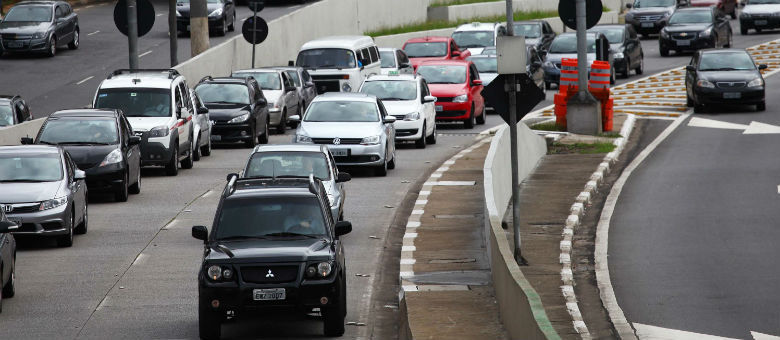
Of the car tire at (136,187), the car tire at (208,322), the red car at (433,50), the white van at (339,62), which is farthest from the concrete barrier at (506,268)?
the red car at (433,50)

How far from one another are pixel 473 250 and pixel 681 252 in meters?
2.60

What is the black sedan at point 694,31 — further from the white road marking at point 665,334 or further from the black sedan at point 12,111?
the white road marking at point 665,334

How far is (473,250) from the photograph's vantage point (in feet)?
60.8

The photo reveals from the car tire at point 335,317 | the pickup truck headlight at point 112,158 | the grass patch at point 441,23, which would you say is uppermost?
the grass patch at point 441,23

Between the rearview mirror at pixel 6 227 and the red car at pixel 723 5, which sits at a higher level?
the red car at pixel 723 5

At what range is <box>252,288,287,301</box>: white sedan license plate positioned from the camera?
13.5 metres

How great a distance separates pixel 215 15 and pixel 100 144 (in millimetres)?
30839

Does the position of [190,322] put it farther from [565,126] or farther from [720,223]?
[565,126]

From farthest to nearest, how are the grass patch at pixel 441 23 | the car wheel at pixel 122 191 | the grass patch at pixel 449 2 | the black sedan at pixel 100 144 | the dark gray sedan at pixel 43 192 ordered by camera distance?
the grass patch at pixel 449 2 → the grass patch at pixel 441 23 → the car wheel at pixel 122 191 → the black sedan at pixel 100 144 → the dark gray sedan at pixel 43 192

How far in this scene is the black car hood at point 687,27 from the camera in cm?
5431

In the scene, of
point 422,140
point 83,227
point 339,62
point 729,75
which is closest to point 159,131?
point 83,227

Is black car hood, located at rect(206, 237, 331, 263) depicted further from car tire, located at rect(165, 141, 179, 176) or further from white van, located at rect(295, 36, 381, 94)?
white van, located at rect(295, 36, 381, 94)

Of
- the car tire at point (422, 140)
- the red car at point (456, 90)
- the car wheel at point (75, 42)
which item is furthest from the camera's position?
the car wheel at point (75, 42)

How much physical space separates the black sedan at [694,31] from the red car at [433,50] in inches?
422
